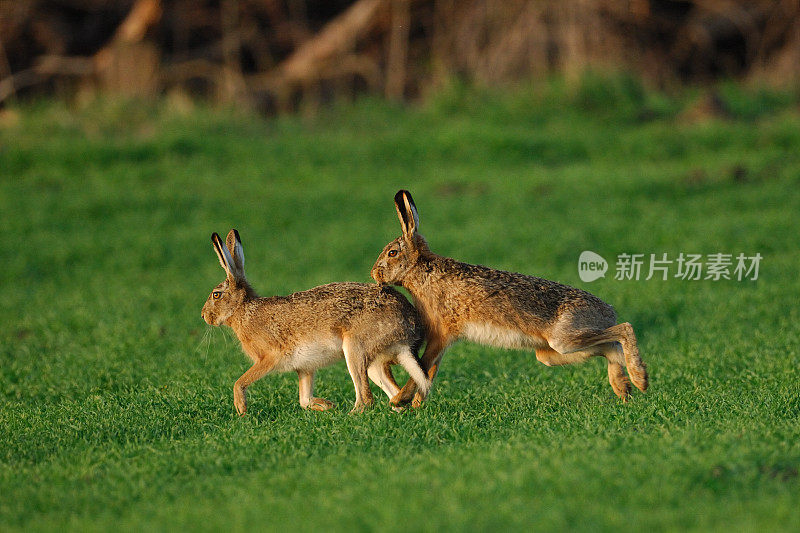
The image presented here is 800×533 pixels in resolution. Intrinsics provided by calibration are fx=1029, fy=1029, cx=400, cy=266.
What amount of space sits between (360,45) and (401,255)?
1562 cm

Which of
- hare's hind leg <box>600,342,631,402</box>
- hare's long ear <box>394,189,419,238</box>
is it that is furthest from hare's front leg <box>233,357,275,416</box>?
hare's hind leg <box>600,342,631,402</box>

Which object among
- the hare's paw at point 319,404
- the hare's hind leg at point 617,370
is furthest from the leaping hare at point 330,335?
the hare's hind leg at point 617,370

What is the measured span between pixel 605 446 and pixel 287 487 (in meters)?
1.72

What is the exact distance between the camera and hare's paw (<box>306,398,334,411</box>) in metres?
6.92

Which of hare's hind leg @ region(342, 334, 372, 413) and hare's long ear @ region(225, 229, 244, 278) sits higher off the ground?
hare's long ear @ region(225, 229, 244, 278)

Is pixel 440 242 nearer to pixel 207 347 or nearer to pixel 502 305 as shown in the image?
pixel 207 347

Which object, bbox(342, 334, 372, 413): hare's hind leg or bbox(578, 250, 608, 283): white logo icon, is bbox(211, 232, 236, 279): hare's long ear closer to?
bbox(342, 334, 372, 413): hare's hind leg

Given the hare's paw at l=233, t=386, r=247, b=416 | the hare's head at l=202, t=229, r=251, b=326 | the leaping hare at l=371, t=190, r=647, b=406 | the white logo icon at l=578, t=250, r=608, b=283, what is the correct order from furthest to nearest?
1. the white logo icon at l=578, t=250, r=608, b=283
2. the hare's head at l=202, t=229, r=251, b=326
3. the hare's paw at l=233, t=386, r=247, b=416
4. the leaping hare at l=371, t=190, r=647, b=406

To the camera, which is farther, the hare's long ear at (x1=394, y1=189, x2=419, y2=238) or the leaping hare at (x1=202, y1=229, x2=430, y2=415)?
the hare's long ear at (x1=394, y1=189, x2=419, y2=238)

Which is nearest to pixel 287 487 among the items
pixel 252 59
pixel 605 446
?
pixel 605 446

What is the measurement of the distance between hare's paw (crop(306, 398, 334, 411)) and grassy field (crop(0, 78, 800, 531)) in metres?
0.09

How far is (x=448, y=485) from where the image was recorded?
494 cm

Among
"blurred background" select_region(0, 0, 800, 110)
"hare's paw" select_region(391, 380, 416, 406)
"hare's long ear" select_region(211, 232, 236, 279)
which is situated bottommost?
"hare's paw" select_region(391, 380, 416, 406)

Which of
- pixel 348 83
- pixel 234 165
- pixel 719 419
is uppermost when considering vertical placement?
pixel 348 83
